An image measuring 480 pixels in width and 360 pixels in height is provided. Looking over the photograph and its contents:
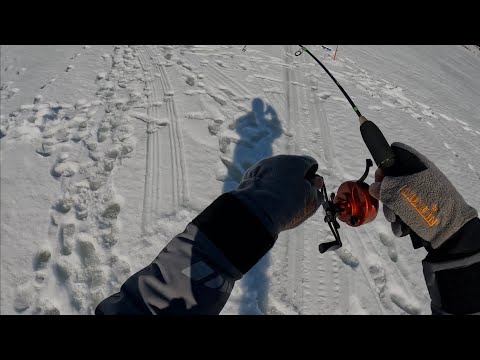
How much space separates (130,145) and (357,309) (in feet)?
7.43

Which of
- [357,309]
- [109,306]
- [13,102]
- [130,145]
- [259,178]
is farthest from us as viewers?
[13,102]

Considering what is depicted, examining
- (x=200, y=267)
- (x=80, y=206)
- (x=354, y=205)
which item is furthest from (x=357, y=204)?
(x=80, y=206)

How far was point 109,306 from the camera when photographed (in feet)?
3.20

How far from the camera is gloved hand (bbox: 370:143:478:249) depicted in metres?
1.21

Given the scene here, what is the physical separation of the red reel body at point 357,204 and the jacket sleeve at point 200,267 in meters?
0.52

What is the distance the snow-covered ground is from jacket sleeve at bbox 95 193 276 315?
0.86 m

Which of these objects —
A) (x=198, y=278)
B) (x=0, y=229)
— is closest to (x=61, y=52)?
(x=0, y=229)

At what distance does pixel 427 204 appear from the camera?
3.99ft

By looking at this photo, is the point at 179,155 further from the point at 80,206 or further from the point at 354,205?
the point at 354,205

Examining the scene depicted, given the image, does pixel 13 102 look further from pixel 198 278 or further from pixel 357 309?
pixel 357 309

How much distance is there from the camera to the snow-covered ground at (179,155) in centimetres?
187

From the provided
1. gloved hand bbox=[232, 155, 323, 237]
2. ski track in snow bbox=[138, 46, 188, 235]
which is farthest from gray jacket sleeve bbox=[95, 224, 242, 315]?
ski track in snow bbox=[138, 46, 188, 235]

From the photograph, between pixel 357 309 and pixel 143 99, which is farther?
pixel 143 99

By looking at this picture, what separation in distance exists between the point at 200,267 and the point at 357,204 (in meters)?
0.85
